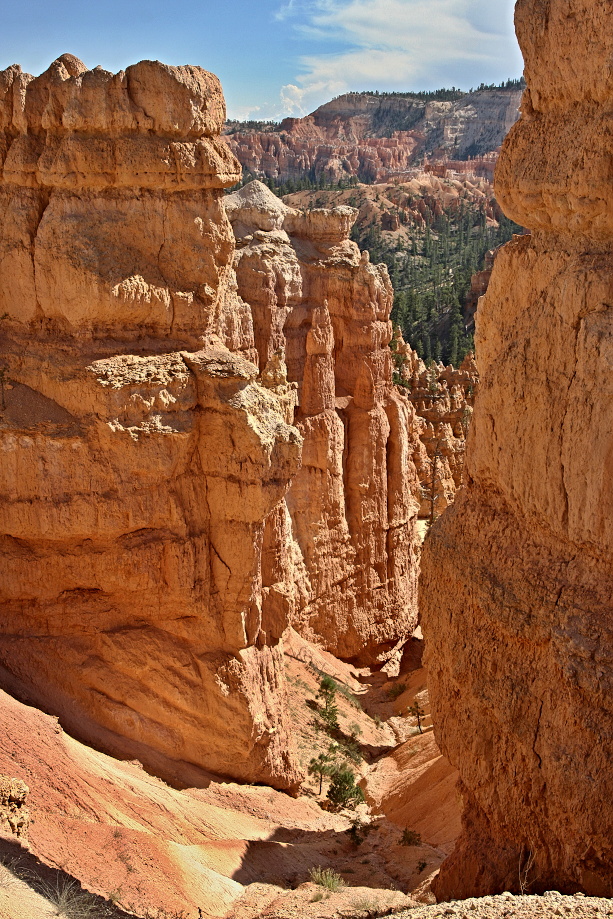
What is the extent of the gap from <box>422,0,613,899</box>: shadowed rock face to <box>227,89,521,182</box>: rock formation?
444 ft

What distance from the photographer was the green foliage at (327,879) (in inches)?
477

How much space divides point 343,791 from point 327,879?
410 centimetres

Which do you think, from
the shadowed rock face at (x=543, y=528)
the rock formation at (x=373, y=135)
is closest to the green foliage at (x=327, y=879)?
the shadowed rock face at (x=543, y=528)

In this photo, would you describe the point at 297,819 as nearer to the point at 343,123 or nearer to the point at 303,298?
the point at 303,298

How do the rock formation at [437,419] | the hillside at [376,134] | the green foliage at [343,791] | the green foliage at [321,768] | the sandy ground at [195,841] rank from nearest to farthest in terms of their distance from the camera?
the sandy ground at [195,841] → the green foliage at [343,791] → the green foliage at [321,768] → the rock formation at [437,419] → the hillside at [376,134]

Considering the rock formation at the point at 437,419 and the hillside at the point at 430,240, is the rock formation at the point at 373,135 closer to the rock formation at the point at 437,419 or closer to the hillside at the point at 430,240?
the hillside at the point at 430,240

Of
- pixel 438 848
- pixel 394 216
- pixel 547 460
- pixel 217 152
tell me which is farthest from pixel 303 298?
pixel 394 216

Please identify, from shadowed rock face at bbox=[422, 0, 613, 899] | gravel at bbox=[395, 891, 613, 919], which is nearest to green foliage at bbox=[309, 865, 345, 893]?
shadowed rock face at bbox=[422, 0, 613, 899]

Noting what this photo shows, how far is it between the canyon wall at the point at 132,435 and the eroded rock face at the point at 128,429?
0.03m

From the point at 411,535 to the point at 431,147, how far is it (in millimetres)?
162969

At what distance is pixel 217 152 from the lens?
14.1 meters

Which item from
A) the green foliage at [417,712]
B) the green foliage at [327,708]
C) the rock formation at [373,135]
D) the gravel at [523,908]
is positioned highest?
the rock formation at [373,135]

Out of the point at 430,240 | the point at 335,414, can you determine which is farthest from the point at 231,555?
the point at 430,240

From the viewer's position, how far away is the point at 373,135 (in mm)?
186250
